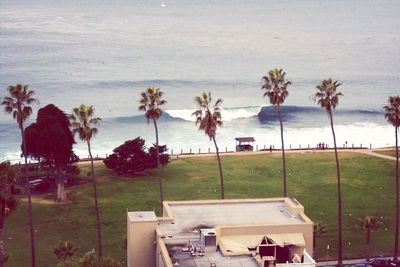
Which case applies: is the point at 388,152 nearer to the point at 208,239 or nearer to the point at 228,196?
the point at 228,196

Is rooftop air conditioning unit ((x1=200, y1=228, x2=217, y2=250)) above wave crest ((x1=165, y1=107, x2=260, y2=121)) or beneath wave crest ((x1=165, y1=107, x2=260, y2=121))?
beneath

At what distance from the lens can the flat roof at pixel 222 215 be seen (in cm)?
5344

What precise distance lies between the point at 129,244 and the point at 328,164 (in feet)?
181

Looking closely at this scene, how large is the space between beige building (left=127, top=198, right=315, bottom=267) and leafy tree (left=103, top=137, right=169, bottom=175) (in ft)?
126

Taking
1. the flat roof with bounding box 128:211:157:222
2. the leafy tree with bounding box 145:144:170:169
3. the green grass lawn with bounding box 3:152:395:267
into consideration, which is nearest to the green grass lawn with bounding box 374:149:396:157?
the green grass lawn with bounding box 3:152:395:267

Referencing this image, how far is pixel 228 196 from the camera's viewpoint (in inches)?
3452

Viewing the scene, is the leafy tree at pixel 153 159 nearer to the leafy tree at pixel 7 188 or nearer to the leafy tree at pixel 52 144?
the leafy tree at pixel 52 144

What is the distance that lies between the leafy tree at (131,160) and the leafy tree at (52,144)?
25.2ft

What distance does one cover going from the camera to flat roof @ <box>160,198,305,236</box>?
53.4 meters

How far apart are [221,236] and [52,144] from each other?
40341mm

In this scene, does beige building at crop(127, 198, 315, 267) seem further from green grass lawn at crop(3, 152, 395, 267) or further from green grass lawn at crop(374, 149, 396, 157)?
green grass lawn at crop(374, 149, 396, 157)

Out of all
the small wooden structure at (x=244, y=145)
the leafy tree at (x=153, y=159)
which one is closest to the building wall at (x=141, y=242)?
the leafy tree at (x=153, y=159)

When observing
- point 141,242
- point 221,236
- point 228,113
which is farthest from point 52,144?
point 228,113

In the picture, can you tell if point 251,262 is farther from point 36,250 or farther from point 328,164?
point 328,164
